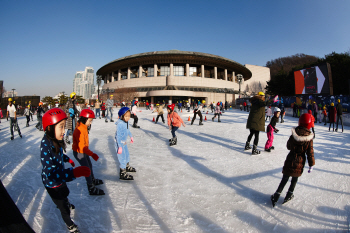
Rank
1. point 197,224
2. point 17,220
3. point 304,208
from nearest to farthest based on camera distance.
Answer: point 17,220, point 197,224, point 304,208

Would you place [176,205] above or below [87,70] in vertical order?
below

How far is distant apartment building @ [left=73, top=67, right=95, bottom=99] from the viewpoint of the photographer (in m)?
152

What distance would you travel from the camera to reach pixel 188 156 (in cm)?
502

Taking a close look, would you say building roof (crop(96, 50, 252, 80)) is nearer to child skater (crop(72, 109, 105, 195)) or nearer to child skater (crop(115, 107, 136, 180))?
child skater (crop(115, 107, 136, 180))

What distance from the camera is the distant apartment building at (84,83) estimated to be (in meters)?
152

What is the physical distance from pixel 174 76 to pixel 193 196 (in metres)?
44.5

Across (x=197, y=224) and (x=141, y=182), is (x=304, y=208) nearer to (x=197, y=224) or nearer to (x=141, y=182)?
(x=197, y=224)

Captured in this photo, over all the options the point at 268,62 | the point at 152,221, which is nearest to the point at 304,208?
the point at 152,221

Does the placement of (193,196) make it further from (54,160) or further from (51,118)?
(51,118)

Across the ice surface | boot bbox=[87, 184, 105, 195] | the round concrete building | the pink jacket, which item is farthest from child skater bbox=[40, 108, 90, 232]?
the round concrete building

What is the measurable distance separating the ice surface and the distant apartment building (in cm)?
15271

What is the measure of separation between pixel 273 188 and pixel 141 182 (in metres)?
2.45

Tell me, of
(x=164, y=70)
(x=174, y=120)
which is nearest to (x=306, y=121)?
(x=174, y=120)

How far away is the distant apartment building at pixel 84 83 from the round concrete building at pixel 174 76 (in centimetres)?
10907
